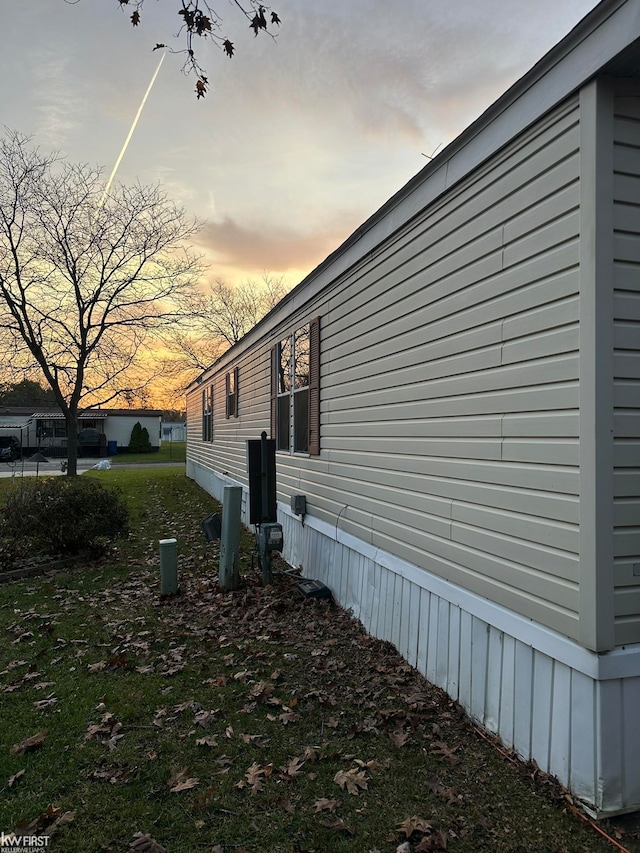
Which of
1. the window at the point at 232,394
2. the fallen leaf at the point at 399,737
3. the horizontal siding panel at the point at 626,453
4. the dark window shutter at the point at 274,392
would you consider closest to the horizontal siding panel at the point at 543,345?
the horizontal siding panel at the point at 626,453

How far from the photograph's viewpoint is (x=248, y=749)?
122 inches

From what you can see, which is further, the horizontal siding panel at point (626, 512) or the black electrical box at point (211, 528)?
the black electrical box at point (211, 528)

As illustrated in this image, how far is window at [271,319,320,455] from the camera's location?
6.63 metres

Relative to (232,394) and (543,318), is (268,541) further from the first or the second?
(232,394)

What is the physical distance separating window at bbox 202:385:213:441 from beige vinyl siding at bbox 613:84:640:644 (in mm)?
14808

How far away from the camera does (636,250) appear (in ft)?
8.40

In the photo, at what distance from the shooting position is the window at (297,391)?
6633 mm

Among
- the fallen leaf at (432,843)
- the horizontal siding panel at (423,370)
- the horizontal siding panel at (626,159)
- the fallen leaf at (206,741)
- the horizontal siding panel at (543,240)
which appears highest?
the horizontal siding panel at (626,159)

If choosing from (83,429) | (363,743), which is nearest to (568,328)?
(363,743)

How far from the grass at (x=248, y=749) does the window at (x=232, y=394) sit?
7.54m

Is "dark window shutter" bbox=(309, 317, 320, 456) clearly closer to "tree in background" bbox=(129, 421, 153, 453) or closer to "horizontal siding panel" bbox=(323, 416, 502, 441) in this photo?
"horizontal siding panel" bbox=(323, 416, 502, 441)

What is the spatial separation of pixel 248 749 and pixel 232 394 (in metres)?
10.4

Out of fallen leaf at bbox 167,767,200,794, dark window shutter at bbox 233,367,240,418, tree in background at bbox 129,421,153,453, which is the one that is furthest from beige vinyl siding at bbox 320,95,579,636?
tree in background at bbox 129,421,153,453

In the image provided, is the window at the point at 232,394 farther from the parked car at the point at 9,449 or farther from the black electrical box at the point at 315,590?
the parked car at the point at 9,449
